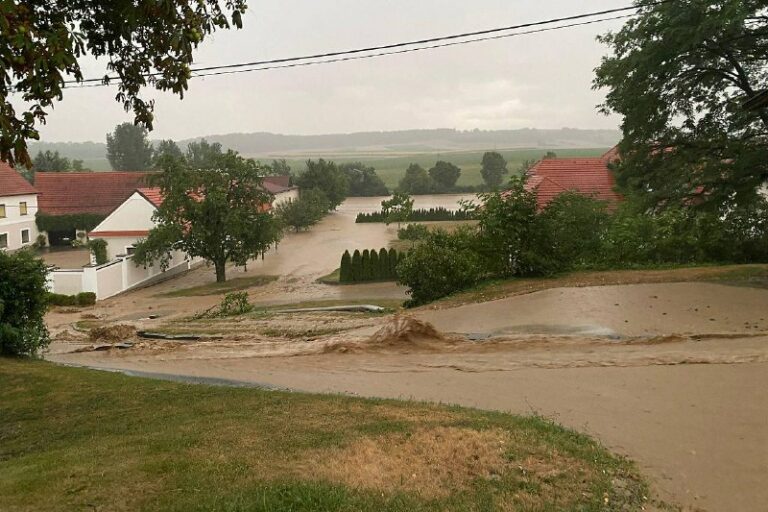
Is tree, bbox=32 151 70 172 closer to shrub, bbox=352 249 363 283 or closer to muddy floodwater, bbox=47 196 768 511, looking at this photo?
shrub, bbox=352 249 363 283

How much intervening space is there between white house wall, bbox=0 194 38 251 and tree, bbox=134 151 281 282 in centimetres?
1525

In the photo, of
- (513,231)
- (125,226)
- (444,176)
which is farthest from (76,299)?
(444,176)

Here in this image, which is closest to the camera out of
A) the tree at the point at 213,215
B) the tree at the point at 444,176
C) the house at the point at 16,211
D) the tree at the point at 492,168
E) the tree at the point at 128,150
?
the tree at the point at 213,215

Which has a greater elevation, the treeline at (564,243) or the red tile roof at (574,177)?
the red tile roof at (574,177)

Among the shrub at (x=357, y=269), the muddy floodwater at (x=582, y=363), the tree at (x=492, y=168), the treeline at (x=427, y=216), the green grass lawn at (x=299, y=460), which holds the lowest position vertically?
the shrub at (x=357, y=269)

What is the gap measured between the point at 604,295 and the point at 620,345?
10.9 feet

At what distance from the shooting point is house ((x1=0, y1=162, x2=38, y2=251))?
3959cm

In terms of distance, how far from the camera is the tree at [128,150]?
339ft

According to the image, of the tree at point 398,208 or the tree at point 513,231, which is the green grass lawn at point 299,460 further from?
the tree at point 398,208

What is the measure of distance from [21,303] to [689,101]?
17.2 meters

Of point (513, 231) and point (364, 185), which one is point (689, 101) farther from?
point (364, 185)

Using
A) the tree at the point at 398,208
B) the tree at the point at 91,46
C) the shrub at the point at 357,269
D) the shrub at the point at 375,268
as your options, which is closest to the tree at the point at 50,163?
the tree at the point at 398,208

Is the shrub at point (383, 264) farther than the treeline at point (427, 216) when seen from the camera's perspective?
No

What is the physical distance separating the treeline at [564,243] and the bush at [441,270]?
27mm
